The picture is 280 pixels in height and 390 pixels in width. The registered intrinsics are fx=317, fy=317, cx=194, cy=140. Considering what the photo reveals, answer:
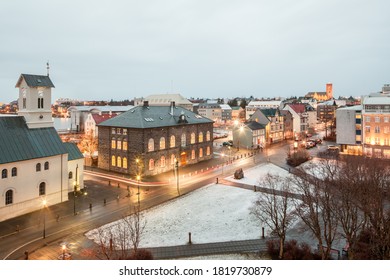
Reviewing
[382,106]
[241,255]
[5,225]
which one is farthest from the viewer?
[382,106]

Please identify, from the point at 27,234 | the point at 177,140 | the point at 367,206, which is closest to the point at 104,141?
the point at 177,140

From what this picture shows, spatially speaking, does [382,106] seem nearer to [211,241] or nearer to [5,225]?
[211,241]

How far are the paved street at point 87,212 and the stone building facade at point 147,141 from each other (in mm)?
1925

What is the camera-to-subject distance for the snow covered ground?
19.1 meters

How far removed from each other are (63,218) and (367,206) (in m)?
19.3

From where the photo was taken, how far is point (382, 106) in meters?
45.1

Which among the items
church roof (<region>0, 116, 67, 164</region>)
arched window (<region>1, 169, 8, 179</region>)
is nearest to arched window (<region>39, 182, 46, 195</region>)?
church roof (<region>0, 116, 67, 164</region>)

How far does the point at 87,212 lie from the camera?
24.0 meters

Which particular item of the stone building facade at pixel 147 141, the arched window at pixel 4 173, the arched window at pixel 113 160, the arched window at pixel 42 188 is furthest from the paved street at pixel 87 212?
the arched window at pixel 113 160

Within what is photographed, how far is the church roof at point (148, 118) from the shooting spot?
122ft

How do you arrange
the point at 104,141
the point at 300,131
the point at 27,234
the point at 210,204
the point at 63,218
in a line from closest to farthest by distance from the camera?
the point at 27,234 → the point at 63,218 → the point at 210,204 → the point at 104,141 → the point at 300,131

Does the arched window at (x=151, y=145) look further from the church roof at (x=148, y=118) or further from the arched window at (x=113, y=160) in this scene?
the arched window at (x=113, y=160)

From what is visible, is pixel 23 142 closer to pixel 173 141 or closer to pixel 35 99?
pixel 35 99

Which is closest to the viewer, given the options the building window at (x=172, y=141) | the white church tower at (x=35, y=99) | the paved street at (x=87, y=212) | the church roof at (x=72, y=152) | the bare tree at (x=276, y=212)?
the bare tree at (x=276, y=212)
